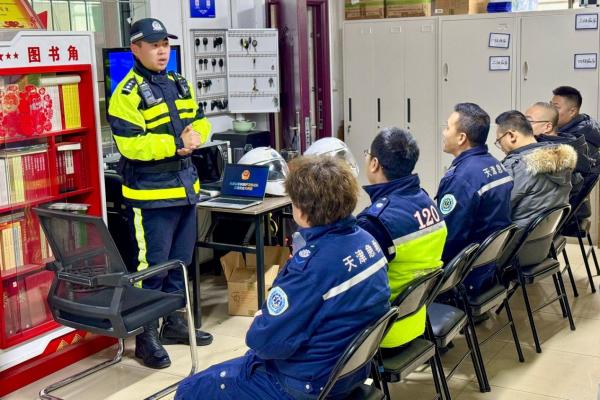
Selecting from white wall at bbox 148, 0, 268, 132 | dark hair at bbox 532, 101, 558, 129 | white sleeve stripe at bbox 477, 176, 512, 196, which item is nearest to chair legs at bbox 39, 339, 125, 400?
white sleeve stripe at bbox 477, 176, 512, 196

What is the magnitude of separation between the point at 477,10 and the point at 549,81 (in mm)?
987

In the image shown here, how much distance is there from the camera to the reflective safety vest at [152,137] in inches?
157

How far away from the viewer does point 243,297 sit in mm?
4848

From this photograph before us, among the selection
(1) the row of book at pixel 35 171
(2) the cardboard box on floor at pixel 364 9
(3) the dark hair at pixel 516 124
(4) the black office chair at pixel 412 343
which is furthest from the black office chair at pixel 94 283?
(2) the cardboard box on floor at pixel 364 9

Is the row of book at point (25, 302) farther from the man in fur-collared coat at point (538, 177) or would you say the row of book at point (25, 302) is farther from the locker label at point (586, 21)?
the locker label at point (586, 21)

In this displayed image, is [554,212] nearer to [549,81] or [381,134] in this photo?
[381,134]

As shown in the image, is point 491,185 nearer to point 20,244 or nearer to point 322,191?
point 322,191

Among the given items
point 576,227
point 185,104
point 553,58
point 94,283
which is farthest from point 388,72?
point 94,283

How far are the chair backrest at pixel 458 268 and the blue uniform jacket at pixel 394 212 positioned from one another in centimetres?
22

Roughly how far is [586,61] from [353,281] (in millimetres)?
4662

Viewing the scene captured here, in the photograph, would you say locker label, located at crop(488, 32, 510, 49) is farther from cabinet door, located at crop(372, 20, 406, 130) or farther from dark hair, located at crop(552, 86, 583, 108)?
dark hair, located at crop(552, 86, 583, 108)

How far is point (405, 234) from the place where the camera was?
9.64 ft

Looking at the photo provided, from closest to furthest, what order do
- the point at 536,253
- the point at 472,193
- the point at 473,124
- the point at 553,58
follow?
the point at 472,193 → the point at 473,124 → the point at 536,253 → the point at 553,58

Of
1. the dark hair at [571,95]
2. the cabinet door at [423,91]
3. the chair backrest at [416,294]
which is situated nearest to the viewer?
the chair backrest at [416,294]
